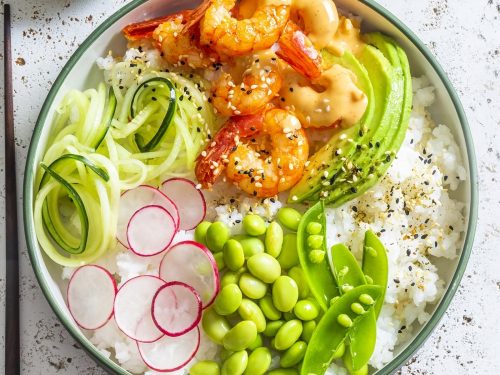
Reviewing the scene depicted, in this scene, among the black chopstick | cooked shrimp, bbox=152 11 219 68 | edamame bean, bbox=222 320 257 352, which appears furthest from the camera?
the black chopstick

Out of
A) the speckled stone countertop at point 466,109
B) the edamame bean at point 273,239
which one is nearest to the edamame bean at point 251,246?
the edamame bean at point 273,239

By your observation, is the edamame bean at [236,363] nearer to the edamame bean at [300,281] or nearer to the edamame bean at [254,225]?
the edamame bean at [300,281]

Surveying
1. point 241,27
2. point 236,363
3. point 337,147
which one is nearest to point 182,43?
point 241,27

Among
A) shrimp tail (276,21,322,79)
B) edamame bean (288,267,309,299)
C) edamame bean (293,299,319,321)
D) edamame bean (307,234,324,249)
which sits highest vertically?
shrimp tail (276,21,322,79)

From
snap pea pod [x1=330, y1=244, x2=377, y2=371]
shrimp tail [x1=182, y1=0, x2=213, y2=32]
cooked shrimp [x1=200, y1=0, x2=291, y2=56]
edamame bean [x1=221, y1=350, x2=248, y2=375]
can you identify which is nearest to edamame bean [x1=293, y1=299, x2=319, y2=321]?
snap pea pod [x1=330, y1=244, x2=377, y2=371]

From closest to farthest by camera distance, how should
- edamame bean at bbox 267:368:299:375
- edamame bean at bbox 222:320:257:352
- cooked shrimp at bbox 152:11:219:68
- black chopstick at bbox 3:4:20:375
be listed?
edamame bean at bbox 222:320:257:352 → edamame bean at bbox 267:368:299:375 → cooked shrimp at bbox 152:11:219:68 → black chopstick at bbox 3:4:20:375

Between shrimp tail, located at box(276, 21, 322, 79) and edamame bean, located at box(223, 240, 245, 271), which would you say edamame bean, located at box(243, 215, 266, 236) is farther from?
shrimp tail, located at box(276, 21, 322, 79)

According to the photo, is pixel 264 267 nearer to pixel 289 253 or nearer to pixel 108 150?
pixel 289 253

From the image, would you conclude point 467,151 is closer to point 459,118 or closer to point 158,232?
point 459,118

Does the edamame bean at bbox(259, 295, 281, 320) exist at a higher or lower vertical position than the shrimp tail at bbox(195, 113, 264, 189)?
lower
